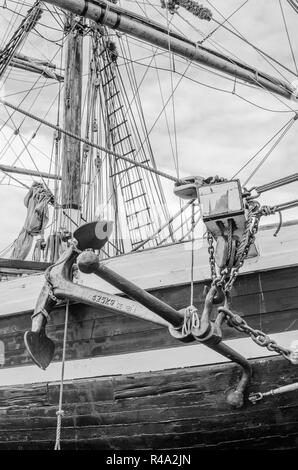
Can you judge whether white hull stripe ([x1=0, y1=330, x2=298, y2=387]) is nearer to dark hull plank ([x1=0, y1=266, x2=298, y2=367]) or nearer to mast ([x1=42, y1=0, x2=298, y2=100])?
dark hull plank ([x1=0, y1=266, x2=298, y2=367])

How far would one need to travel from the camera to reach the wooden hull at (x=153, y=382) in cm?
395

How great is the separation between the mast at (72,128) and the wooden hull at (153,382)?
3.77 meters

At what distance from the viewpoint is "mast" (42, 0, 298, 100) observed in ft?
28.1

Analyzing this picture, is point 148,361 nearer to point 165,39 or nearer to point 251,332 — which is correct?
point 251,332

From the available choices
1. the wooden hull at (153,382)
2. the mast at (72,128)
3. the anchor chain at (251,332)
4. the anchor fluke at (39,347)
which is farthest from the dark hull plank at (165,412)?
the mast at (72,128)

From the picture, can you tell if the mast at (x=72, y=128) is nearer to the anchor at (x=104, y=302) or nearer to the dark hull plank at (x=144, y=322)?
the dark hull plank at (x=144, y=322)

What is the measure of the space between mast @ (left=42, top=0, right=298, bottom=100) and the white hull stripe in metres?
4.88

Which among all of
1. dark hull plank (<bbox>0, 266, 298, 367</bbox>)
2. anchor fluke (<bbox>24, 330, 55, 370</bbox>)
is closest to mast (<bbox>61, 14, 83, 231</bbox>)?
dark hull plank (<bbox>0, 266, 298, 367</bbox>)

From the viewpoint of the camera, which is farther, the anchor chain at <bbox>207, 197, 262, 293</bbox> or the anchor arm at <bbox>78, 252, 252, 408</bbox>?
the anchor chain at <bbox>207, 197, 262, 293</bbox>

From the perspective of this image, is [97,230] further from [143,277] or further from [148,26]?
[148,26]

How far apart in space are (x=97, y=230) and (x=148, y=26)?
6.42 meters

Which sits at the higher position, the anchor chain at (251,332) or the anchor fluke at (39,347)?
the anchor fluke at (39,347)

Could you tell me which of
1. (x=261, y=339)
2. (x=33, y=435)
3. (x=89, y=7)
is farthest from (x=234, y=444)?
(x=89, y=7)

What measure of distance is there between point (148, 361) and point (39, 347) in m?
0.89
